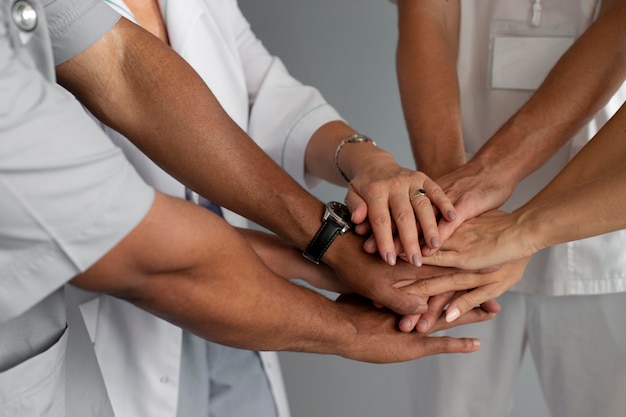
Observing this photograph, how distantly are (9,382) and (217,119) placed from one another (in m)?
0.53

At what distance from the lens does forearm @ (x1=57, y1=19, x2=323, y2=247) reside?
4.11 feet

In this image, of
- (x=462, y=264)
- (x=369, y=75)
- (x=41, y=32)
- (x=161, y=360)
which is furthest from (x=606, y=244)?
(x=369, y=75)

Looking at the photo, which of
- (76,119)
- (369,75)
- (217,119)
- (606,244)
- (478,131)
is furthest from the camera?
(369,75)

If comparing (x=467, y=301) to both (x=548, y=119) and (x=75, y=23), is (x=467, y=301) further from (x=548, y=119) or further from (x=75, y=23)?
(x=75, y=23)

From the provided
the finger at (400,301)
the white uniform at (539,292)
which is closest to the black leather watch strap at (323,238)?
the finger at (400,301)

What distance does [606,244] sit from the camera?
1.53m

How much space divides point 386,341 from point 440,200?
0.24 m

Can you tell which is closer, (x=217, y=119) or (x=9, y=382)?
(x=9, y=382)

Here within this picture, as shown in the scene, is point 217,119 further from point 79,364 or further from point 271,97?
point 79,364

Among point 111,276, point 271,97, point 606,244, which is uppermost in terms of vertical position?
point 606,244

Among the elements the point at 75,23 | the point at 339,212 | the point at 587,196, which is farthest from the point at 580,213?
the point at 75,23

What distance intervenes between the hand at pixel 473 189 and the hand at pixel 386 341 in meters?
0.17

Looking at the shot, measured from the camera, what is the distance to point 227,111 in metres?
1.49

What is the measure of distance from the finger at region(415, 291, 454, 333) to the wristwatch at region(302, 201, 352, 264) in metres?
0.18
